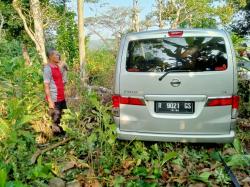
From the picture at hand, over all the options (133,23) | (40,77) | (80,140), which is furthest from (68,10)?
(80,140)

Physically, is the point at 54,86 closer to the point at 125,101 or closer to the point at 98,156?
the point at 125,101

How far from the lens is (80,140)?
19.8ft

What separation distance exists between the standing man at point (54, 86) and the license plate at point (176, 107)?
7.27ft

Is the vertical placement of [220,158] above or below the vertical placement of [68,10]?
below

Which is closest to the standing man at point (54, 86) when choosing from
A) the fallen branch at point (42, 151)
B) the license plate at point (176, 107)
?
the fallen branch at point (42, 151)

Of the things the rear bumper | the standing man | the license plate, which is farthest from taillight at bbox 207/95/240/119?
the standing man

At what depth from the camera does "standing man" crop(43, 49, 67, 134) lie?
7066mm

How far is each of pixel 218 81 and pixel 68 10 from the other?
20452 mm

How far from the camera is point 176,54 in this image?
5.73 metres

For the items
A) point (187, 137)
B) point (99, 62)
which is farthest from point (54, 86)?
point (99, 62)

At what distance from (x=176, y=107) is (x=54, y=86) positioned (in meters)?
2.58

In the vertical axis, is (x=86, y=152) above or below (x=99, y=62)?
below

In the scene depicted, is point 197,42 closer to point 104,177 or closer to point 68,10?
point 104,177

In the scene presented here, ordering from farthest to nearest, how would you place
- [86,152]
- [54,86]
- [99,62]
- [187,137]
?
1. [99,62]
2. [54,86]
3. [86,152]
4. [187,137]
